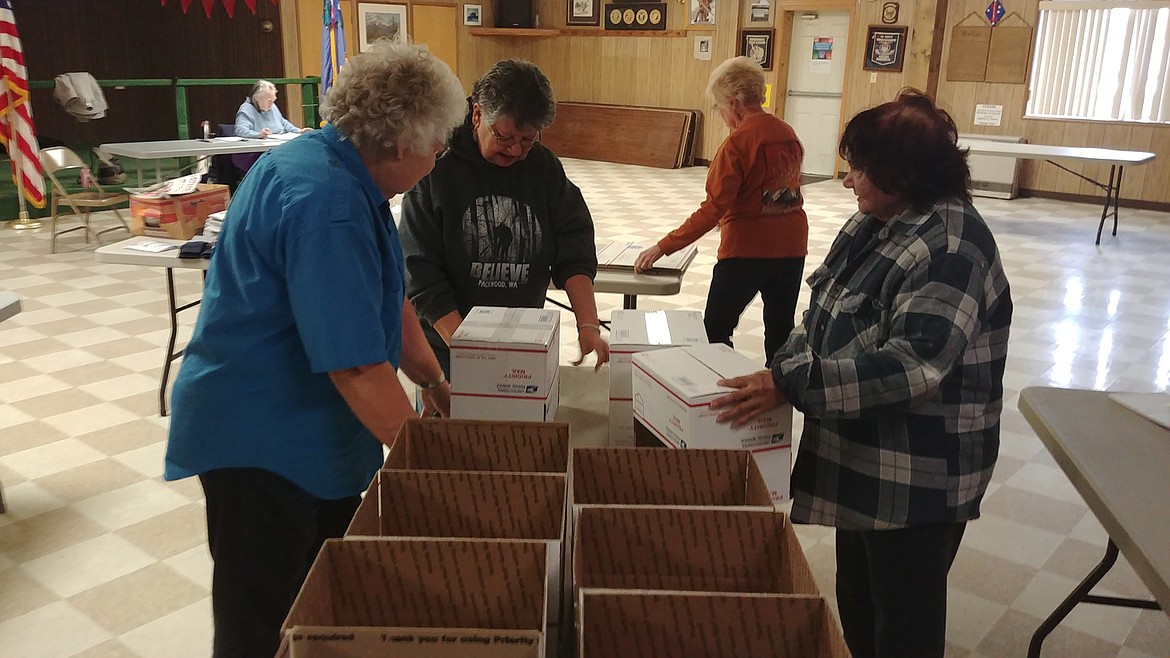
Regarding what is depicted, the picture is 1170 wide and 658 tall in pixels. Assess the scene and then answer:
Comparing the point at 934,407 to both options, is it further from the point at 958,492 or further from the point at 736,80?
the point at 736,80

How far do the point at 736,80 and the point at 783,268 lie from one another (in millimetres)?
749

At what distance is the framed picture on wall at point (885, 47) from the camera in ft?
37.5

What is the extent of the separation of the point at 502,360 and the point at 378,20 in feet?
40.5

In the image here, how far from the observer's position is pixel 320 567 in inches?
42.7

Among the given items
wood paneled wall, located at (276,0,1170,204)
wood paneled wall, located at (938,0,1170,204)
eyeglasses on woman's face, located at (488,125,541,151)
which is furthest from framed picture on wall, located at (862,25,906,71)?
eyeglasses on woman's face, located at (488,125,541,151)

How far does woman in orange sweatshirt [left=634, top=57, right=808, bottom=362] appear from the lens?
11.0ft

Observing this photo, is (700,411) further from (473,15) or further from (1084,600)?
(473,15)

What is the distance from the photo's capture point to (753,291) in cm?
360

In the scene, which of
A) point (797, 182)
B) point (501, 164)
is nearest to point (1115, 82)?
point (797, 182)

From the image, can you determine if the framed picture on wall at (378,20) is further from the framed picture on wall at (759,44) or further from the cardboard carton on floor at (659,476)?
the cardboard carton on floor at (659,476)

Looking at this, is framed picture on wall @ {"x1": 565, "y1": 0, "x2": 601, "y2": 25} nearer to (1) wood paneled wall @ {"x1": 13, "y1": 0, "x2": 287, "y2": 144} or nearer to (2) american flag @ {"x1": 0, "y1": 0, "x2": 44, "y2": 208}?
(1) wood paneled wall @ {"x1": 13, "y1": 0, "x2": 287, "y2": 144}

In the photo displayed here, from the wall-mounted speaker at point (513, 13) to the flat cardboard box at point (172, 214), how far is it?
36.4 feet

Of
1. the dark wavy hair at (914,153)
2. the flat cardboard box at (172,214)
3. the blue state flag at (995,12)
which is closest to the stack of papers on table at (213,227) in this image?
the flat cardboard box at (172,214)

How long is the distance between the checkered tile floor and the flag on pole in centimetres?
380
